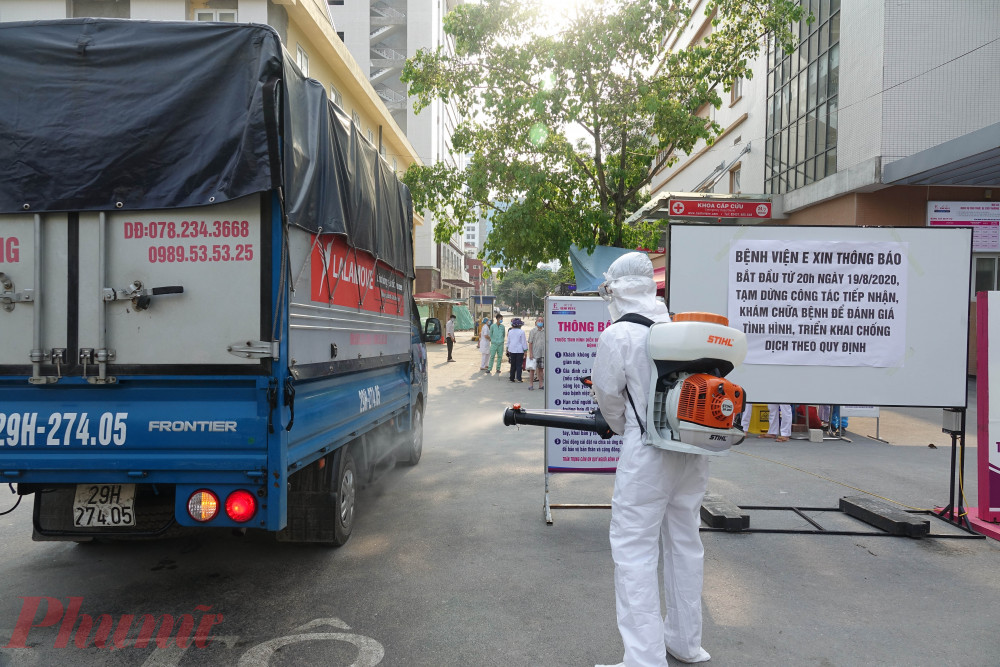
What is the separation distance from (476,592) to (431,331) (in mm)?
4573

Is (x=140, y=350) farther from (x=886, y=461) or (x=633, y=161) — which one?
(x=633, y=161)

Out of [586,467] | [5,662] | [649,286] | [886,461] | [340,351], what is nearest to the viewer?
[5,662]

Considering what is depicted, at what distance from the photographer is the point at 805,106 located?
17.3 meters

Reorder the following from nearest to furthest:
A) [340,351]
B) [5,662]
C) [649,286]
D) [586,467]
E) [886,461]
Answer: [5,662] → [649,286] → [340,351] → [586,467] → [886,461]

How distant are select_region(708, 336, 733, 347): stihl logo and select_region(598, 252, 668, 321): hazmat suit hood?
40 centimetres

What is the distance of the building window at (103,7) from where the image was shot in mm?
18922

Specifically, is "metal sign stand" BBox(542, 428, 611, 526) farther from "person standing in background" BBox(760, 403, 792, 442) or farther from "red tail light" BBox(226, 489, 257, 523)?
"person standing in background" BBox(760, 403, 792, 442)

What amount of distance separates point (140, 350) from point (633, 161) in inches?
571

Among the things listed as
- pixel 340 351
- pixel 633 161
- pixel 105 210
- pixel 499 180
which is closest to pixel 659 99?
pixel 633 161

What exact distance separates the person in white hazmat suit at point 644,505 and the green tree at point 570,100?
11.7 m

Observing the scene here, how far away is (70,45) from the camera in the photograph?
3463 mm

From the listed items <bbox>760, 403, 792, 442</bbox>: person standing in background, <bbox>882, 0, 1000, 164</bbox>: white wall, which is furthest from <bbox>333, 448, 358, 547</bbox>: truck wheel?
<bbox>882, 0, 1000, 164</bbox>: white wall

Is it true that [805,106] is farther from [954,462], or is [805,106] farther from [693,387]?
[693,387]

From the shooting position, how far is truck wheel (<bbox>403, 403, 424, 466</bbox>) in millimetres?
7309
